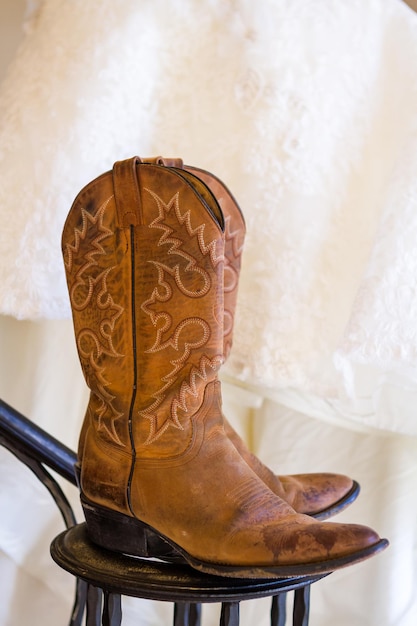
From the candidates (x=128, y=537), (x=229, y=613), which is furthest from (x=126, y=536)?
(x=229, y=613)

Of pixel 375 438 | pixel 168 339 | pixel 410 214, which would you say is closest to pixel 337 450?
pixel 375 438

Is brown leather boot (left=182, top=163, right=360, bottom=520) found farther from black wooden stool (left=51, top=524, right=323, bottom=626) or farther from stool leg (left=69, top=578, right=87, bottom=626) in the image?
stool leg (left=69, top=578, right=87, bottom=626)

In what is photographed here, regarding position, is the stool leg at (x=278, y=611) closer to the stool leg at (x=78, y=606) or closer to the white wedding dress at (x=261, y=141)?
the white wedding dress at (x=261, y=141)

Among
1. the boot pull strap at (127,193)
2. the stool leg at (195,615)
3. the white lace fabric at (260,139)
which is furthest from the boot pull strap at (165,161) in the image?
the stool leg at (195,615)

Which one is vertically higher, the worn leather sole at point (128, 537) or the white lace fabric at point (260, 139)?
the white lace fabric at point (260, 139)

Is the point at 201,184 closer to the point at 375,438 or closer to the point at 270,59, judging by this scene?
the point at 270,59

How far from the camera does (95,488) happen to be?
2.06 ft

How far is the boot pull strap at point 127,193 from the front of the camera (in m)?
0.59

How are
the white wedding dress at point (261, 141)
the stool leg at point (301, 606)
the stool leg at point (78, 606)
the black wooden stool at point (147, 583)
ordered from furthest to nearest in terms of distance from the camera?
the stool leg at point (78, 606)
the white wedding dress at point (261, 141)
the stool leg at point (301, 606)
the black wooden stool at point (147, 583)

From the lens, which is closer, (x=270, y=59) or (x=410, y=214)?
(x=410, y=214)

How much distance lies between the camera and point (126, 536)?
62 cm

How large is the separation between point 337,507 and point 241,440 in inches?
4.6

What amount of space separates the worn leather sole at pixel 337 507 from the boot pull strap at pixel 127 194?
0.34m

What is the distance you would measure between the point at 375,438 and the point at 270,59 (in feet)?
1.77
